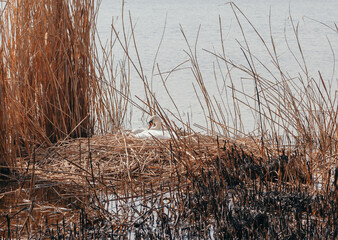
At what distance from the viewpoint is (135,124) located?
5.80 metres

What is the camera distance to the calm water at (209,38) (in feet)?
22.0

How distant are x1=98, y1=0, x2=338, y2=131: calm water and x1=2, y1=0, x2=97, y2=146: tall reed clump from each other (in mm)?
501

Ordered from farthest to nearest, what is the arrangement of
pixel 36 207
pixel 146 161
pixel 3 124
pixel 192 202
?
pixel 146 161, pixel 3 124, pixel 36 207, pixel 192 202

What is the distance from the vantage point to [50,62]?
13.3 ft

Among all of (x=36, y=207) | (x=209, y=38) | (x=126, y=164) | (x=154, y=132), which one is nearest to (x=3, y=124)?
(x=36, y=207)

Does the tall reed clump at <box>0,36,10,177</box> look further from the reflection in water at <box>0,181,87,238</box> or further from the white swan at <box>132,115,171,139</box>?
the white swan at <box>132,115,171,139</box>

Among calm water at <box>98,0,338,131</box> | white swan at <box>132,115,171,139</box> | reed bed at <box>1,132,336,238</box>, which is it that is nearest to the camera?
reed bed at <box>1,132,336,238</box>

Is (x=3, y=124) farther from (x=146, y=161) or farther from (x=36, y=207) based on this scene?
(x=146, y=161)

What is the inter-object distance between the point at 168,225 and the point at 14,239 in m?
0.71

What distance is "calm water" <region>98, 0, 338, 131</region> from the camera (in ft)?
22.0

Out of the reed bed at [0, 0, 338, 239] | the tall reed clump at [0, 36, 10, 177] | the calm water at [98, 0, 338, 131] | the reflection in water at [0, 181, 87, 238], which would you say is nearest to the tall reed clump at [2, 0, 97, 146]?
the reed bed at [0, 0, 338, 239]

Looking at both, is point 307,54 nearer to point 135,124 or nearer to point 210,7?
point 135,124

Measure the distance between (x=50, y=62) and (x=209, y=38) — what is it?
236 inches

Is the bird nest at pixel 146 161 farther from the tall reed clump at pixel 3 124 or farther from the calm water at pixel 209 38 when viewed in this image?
the calm water at pixel 209 38
